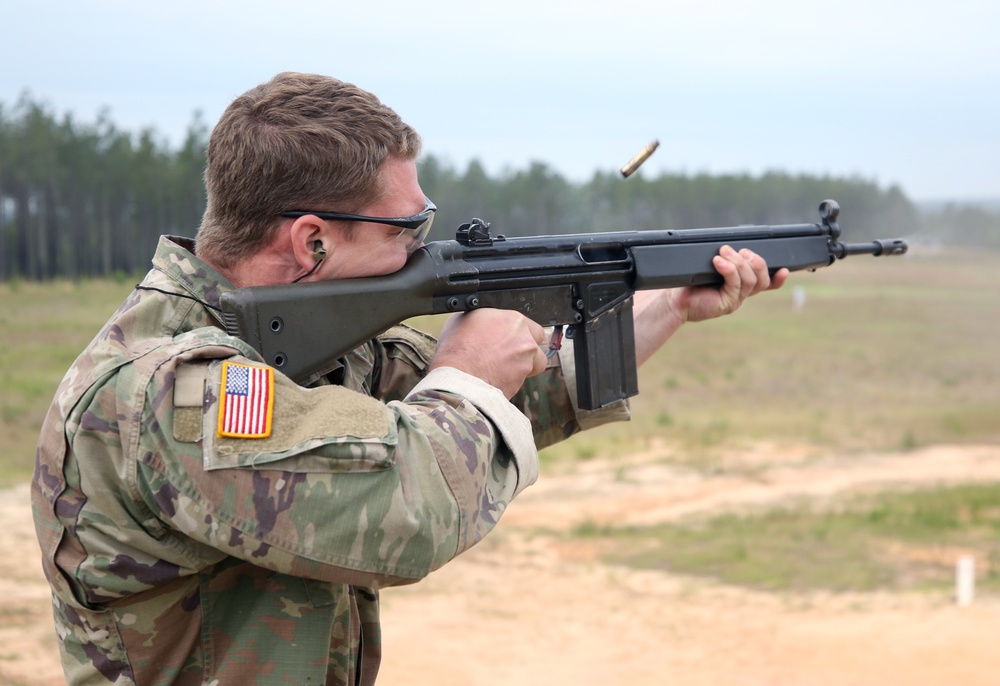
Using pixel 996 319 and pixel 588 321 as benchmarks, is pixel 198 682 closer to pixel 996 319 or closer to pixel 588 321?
pixel 588 321

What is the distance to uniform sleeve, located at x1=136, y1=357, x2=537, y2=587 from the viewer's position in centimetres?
200

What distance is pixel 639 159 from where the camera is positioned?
3.86m

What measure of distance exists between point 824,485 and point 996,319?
31374 millimetres

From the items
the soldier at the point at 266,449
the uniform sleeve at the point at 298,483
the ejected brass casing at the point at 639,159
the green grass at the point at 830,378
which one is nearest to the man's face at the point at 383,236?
the soldier at the point at 266,449

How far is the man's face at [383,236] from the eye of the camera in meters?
2.51

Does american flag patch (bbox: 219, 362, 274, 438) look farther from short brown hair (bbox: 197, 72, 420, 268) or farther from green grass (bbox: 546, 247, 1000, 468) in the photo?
green grass (bbox: 546, 247, 1000, 468)

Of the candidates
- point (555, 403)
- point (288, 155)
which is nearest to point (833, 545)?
point (555, 403)

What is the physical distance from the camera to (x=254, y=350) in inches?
91.1

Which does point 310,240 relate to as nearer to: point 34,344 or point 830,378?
point 34,344

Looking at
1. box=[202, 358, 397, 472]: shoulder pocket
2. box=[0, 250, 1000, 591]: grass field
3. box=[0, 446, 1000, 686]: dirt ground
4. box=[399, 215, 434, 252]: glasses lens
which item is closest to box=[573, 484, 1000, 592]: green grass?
box=[0, 250, 1000, 591]: grass field

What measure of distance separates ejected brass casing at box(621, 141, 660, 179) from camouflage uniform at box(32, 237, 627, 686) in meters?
1.65

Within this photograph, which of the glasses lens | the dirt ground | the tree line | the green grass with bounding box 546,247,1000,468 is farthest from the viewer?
the tree line

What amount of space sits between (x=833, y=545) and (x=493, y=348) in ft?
34.3

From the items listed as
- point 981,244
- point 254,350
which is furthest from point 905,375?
point 981,244
